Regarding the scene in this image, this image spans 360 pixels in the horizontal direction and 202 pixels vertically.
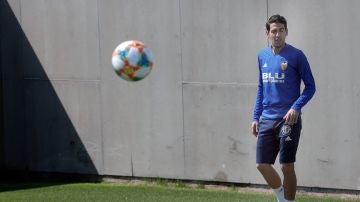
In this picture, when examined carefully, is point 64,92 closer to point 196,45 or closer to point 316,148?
point 196,45

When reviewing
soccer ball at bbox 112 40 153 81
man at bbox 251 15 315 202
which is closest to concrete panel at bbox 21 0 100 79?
soccer ball at bbox 112 40 153 81

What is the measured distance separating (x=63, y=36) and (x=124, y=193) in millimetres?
2497

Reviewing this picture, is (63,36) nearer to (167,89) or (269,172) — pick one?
(167,89)

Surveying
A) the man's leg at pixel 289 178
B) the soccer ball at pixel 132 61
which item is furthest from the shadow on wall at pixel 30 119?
the man's leg at pixel 289 178

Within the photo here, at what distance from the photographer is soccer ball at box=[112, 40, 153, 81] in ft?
25.7

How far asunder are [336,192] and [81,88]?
3.76 meters

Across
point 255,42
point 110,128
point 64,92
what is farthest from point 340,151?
point 64,92

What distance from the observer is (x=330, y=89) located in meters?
9.13

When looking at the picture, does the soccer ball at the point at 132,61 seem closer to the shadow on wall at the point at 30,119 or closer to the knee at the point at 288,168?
the knee at the point at 288,168

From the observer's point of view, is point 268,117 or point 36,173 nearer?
point 268,117

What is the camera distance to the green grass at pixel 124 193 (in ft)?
30.7

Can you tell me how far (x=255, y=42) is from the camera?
9625 millimetres

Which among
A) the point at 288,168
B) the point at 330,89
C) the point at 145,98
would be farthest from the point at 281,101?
the point at 145,98

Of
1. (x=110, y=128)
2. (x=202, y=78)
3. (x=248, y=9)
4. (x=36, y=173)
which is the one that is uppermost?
(x=248, y=9)
